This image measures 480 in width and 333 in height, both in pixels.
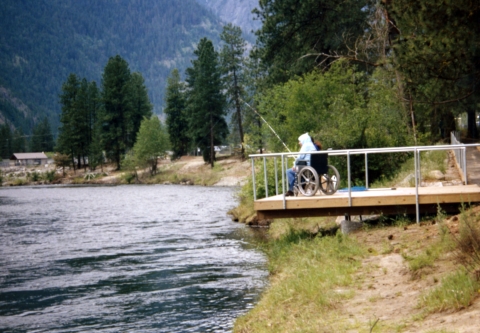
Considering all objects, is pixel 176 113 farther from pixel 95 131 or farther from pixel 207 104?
pixel 207 104

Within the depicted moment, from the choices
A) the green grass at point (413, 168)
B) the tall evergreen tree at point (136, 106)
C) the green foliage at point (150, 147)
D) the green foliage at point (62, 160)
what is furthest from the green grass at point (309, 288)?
the green foliage at point (62, 160)

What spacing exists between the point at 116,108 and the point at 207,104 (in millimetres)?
25440

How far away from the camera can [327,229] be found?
59.0ft

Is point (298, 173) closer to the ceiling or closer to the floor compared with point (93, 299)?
closer to the ceiling

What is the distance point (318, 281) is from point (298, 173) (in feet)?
17.9

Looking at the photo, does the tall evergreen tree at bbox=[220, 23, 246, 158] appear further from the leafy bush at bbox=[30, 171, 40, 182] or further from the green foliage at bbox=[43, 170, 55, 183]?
the leafy bush at bbox=[30, 171, 40, 182]

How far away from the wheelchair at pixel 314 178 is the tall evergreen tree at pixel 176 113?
8939 cm

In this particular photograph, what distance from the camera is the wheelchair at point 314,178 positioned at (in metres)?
16.3

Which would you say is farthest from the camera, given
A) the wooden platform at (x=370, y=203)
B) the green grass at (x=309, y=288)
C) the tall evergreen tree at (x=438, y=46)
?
the wooden platform at (x=370, y=203)

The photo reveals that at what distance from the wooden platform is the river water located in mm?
1710

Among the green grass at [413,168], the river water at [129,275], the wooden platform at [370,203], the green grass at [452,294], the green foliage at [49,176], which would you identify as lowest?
the river water at [129,275]

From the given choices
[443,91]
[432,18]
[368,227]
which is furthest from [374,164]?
[432,18]

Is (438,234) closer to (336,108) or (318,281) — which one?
(318,281)

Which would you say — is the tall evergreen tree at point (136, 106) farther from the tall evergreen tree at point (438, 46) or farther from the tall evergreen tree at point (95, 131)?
the tall evergreen tree at point (438, 46)
